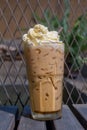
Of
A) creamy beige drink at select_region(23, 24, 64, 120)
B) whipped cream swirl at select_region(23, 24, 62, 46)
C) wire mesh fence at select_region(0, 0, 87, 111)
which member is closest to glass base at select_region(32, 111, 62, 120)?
creamy beige drink at select_region(23, 24, 64, 120)

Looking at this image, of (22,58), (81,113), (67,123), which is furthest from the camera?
(22,58)

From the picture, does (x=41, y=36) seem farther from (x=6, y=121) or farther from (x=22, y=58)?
(x=22, y=58)

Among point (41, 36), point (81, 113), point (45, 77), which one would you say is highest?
point (41, 36)

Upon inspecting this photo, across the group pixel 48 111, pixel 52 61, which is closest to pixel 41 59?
pixel 52 61

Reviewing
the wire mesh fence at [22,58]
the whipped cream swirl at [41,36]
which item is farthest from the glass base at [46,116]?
the wire mesh fence at [22,58]

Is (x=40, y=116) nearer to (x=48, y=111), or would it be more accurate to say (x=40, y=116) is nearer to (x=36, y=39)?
(x=48, y=111)

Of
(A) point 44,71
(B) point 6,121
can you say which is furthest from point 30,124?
(A) point 44,71

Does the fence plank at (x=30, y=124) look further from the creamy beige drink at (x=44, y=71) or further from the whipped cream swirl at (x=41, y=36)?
the whipped cream swirl at (x=41, y=36)

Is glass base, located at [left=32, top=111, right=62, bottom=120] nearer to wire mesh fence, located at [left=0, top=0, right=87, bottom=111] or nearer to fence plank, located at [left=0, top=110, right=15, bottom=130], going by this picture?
fence plank, located at [left=0, top=110, right=15, bottom=130]
